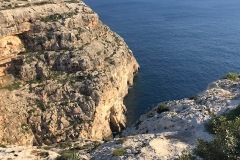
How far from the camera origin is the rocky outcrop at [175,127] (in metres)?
40.9

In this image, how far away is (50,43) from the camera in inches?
3290

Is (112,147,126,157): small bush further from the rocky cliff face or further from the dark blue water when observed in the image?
the dark blue water

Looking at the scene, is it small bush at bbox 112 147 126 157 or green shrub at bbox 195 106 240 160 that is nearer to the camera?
green shrub at bbox 195 106 240 160

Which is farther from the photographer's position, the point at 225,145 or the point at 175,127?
the point at 175,127

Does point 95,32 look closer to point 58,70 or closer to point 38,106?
point 58,70

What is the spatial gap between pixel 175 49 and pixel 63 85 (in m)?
70.7

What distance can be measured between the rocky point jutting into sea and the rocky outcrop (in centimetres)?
25

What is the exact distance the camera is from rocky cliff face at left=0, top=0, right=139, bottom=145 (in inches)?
2864

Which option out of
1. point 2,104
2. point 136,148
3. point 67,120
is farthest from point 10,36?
point 136,148

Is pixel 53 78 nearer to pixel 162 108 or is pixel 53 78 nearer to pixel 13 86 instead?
pixel 13 86

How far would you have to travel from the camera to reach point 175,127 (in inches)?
1895

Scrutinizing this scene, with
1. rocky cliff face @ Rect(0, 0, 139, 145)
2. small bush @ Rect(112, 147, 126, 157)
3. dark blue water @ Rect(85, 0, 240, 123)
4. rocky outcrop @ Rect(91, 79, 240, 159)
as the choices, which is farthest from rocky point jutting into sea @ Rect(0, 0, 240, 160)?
dark blue water @ Rect(85, 0, 240, 123)

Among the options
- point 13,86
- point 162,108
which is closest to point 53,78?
point 13,86

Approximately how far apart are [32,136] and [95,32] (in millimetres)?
38061
